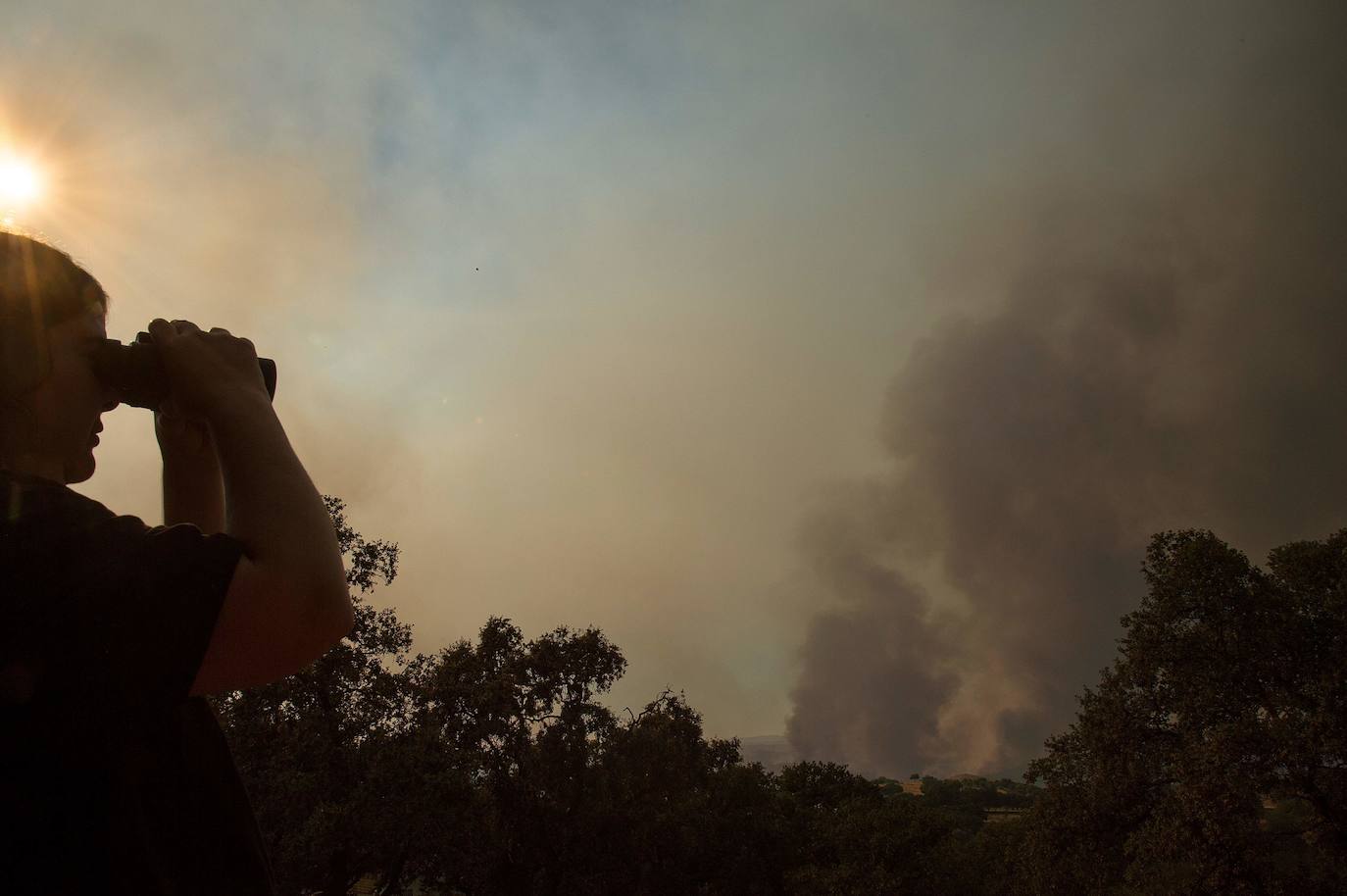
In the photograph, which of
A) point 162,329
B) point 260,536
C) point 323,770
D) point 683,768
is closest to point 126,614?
point 260,536

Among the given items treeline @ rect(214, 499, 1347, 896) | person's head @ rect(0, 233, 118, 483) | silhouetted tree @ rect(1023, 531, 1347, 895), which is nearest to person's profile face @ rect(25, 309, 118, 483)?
person's head @ rect(0, 233, 118, 483)

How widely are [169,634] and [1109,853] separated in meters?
35.9

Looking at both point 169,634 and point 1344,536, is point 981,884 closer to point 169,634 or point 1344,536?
point 1344,536

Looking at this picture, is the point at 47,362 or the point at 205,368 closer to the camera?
the point at 47,362

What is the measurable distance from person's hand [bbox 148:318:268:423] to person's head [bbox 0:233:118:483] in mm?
133

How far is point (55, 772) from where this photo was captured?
1111 mm

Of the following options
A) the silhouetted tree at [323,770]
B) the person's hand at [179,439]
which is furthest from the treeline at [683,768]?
the person's hand at [179,439]

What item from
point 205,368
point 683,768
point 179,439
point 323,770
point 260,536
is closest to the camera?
point 260,536

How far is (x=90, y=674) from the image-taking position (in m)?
1.09

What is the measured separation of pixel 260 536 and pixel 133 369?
2.10ft

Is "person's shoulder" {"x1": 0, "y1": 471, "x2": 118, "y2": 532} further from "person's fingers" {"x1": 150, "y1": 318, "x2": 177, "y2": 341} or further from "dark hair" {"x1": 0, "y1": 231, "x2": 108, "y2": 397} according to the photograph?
"person's fingers" {"x1": 150, "y1": 318, "x2": 177, "y2": 341}

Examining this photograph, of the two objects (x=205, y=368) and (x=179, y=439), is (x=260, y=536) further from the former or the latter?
(x=179, y=439)

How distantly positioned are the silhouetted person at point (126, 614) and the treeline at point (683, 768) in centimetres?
2155

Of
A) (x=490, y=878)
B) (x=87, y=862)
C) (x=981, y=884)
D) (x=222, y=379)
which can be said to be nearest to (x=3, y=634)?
(x=87, y=862)
